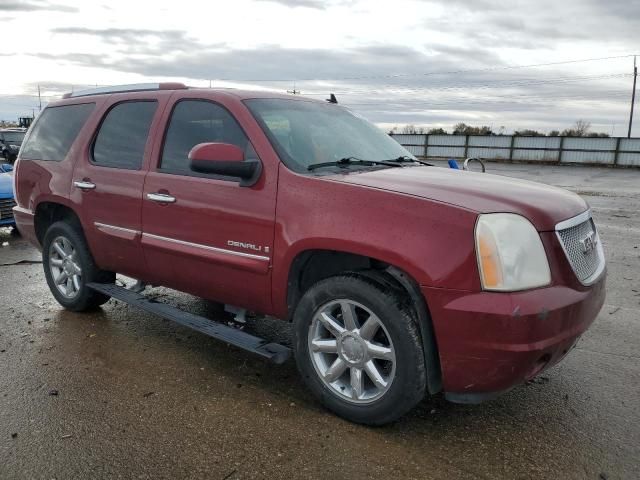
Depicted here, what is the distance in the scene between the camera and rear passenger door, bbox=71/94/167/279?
410 centimetres

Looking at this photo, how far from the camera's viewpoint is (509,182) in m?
3.41

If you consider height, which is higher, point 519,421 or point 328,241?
point 328,241

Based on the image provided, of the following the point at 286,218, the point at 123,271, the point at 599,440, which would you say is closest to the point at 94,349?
the point at 123,271

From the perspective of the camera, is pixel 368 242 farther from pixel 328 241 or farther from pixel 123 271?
pixel 123 271

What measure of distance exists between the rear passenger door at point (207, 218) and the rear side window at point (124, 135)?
0.27 metres

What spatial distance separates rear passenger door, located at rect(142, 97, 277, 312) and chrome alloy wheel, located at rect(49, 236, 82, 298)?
1.12 m

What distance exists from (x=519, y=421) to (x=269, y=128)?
7.56ft

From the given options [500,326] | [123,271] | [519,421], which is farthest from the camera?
[123,271]

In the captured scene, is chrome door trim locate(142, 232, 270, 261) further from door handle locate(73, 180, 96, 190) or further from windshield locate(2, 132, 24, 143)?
windshield locate(2, 132, 24, 143)

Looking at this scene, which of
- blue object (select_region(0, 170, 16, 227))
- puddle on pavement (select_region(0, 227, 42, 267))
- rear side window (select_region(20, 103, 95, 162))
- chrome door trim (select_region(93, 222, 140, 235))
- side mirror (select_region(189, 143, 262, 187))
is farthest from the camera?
blue object (select_region(0, 170, 16, 227))

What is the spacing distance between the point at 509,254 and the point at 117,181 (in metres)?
2.96

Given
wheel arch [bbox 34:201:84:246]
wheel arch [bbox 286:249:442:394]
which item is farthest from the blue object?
wheel arch [bbox 286:249:442:394]

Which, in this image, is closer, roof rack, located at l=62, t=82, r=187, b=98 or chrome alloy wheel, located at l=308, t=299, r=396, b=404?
chrome alloy wheel, located at l=308, t=299, r=396, b=404

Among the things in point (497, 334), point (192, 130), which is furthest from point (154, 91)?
point (497, 334)
